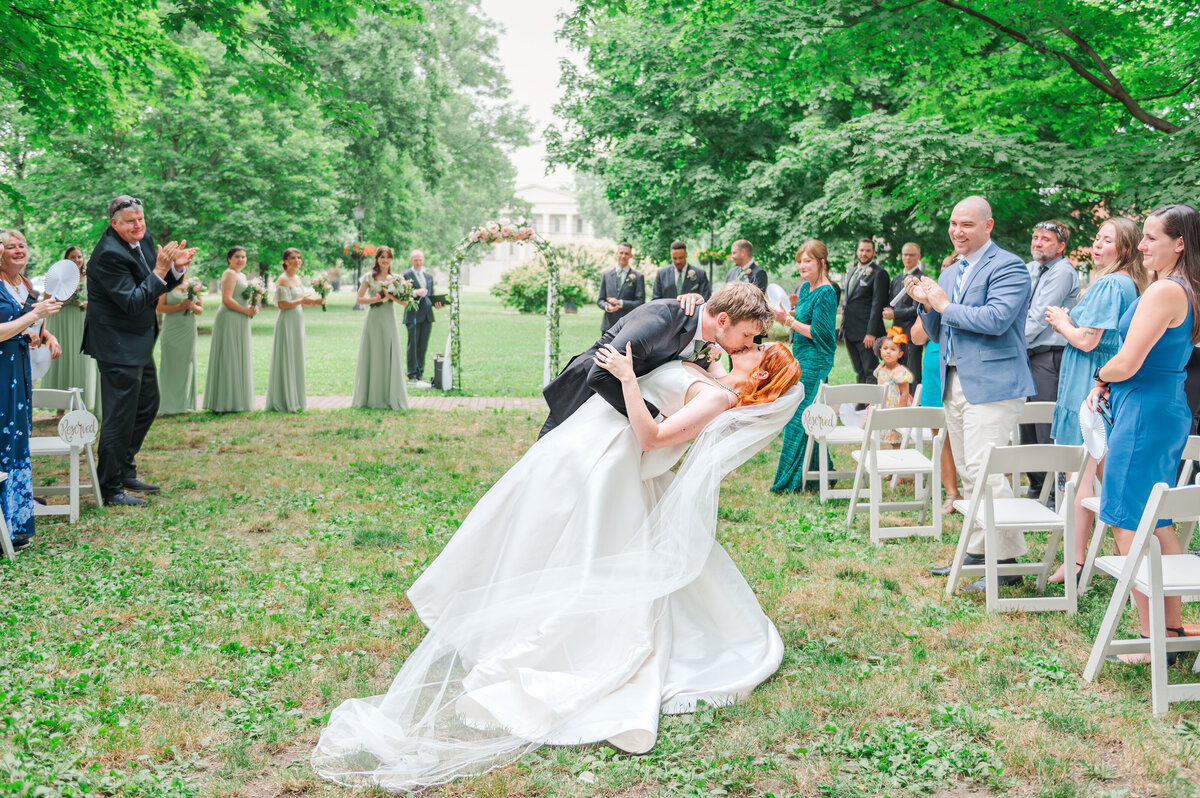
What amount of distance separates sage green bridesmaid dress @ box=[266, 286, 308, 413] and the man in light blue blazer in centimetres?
898

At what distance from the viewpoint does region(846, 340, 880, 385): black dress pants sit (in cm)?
1248

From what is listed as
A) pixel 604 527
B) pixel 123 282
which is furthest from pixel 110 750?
pixel 123 282

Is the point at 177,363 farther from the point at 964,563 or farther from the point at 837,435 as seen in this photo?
the point at 964,563

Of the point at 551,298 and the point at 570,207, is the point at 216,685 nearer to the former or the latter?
the point at 551,298

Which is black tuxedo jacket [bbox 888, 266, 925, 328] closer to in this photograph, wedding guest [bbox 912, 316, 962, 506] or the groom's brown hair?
wedding guest [bbox 912, 316, 962, 506]

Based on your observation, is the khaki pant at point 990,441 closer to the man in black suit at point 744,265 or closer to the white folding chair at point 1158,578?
the white folding chair at point 1158,578

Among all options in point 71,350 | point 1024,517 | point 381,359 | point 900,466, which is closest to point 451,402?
point 381,359

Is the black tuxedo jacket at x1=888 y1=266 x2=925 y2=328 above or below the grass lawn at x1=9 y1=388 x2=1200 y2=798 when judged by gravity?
above

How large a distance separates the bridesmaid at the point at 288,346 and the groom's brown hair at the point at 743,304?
9234 mm

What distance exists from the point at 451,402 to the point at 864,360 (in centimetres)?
612

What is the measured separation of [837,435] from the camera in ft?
25.7

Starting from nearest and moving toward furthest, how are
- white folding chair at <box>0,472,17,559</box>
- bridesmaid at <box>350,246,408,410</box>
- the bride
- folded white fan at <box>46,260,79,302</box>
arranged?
the bride → white folding chair at <box>0,472,17,559</box> → folded white fan at <box>46,260,79,302</box> → bridesmaid at <box>350,246,408,410</box>

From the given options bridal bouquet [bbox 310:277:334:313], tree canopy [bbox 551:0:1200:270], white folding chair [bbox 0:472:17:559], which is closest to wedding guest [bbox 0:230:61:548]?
white folding chair [bbox 0:472:17:559]

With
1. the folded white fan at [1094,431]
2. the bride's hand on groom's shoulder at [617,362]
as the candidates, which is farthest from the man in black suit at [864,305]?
the bride's hand on groom's shoulder at [617,362]
